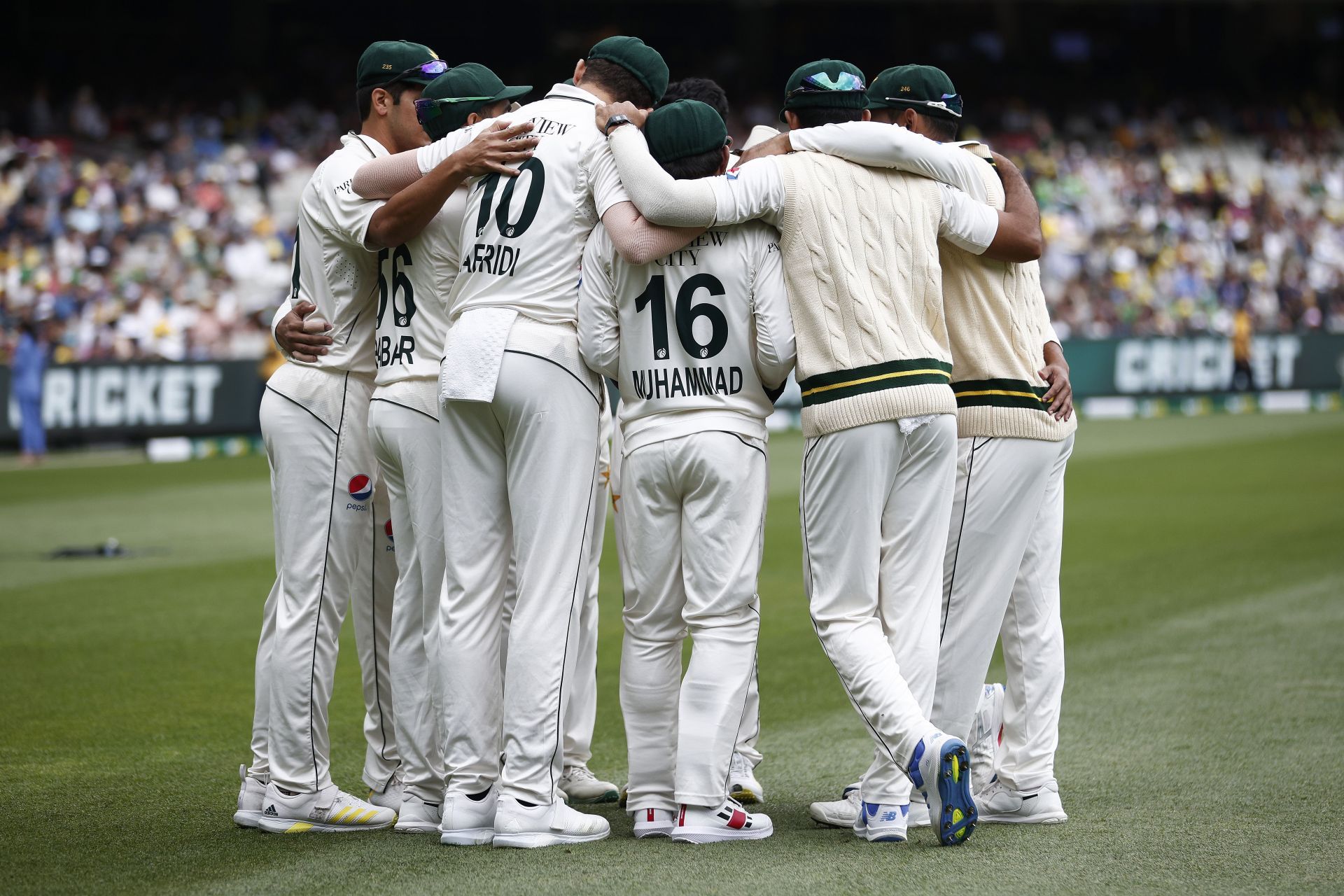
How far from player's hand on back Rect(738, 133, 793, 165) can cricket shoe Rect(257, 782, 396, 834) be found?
2435 millimetres

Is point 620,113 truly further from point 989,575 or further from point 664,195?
A: point 989,575

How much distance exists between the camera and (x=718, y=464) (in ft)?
15.0

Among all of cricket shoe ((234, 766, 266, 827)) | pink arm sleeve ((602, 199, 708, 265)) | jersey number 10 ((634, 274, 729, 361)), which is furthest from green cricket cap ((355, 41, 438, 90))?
cricket shoe ((234, 766, 266, 827))

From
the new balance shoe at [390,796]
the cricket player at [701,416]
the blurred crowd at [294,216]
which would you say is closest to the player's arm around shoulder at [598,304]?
the cricket player at [701,416]

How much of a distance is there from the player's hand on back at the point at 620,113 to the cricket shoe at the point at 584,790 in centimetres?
226

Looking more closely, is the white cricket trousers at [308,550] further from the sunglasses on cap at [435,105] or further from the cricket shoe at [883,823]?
the cricket shoe at [883,823]

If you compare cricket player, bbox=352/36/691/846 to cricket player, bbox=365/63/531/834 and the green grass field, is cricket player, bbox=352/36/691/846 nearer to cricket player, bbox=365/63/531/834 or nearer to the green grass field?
cricket player, bbox=365/63/531/834

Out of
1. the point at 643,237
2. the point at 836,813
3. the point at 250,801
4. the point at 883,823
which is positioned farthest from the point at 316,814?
the point at 643,237

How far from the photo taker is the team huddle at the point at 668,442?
4582mm

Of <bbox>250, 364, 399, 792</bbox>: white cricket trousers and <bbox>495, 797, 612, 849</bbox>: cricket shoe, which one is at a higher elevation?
<bbox>250, 364, 399, 792</bbox>: white cricket trousers

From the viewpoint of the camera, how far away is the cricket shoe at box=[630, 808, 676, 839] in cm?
473

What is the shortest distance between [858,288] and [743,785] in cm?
181

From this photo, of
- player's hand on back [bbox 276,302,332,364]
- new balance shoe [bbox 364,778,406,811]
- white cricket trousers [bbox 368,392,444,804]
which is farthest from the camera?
new balance shoe [bbox 364,778,406,811]

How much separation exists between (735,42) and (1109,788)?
33.1 metres
